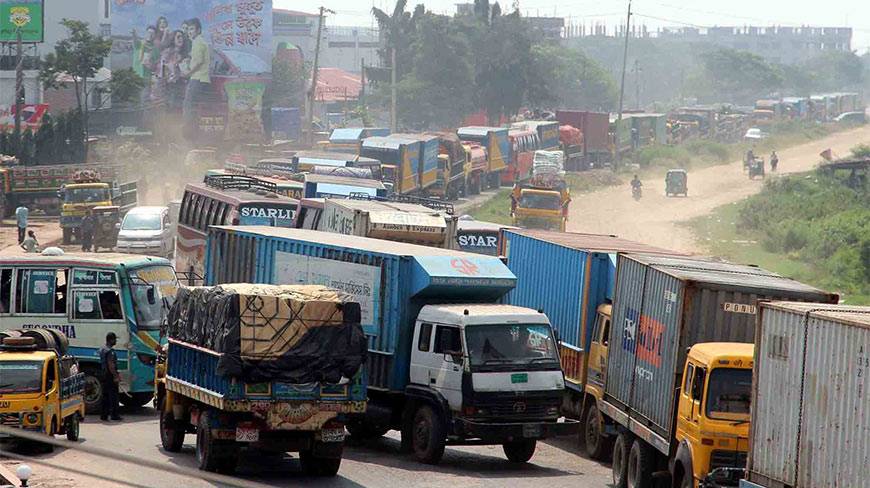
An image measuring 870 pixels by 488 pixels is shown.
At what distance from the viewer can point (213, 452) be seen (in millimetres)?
17219

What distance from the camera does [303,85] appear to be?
11981 cm

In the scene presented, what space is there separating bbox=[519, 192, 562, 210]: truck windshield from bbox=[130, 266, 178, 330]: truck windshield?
30489 millimetres

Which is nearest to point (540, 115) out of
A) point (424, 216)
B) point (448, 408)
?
point (424, 216)

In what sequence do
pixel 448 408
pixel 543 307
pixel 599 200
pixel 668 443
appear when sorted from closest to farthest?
pixel 668 443 → pixel 448 408 → pixel 543 307 → pixel 599 200

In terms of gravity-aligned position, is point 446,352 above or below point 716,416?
below

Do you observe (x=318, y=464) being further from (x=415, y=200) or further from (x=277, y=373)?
(x=415, y=200)

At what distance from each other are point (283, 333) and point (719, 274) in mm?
5328

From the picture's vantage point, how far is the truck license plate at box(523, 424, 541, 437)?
18906mm

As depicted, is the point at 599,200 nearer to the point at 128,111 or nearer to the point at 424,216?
the point at 128,111

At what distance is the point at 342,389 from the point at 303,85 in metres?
104

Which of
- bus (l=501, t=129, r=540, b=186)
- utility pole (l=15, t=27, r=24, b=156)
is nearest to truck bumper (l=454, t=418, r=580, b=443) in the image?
utility pole (l=15, t=27, r=24, b=156)

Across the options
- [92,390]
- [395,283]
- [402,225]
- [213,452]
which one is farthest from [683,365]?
[92,390]

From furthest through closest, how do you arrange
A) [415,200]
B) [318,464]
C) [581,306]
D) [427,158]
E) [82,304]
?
[427,158]
[415,200]
[82,304]
[581,306]
[318,464]

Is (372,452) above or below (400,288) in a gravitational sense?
below
